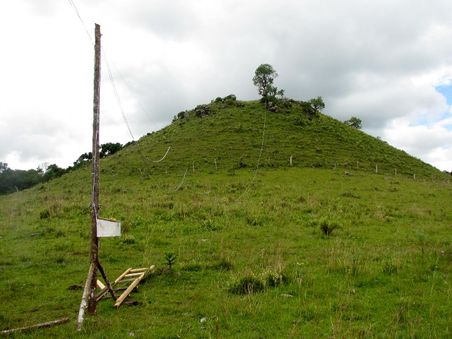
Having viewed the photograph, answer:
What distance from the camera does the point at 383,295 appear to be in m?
10.4

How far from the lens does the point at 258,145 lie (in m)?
58.1

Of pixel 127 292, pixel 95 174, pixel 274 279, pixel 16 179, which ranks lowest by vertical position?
pixel 127 292

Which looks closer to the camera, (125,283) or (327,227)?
(125,283)

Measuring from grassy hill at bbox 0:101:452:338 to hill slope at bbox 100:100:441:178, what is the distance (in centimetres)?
1068

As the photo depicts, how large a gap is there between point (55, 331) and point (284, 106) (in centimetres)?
6921

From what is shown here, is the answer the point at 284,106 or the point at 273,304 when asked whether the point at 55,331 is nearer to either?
the point at 273,304

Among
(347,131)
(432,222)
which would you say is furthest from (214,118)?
(432,222)

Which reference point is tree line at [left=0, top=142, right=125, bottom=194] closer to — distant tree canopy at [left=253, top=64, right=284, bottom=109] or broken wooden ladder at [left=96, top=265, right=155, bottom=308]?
distant tree canopy at [left=253, top=64, right=284, bottom=109]

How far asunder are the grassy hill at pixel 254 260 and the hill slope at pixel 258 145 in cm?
1068

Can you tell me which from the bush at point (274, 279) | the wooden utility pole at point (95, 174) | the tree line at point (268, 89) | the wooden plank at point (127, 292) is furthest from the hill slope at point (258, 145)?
the wooden utility pole at point (95, 174)

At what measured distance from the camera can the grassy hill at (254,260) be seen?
9.12 m

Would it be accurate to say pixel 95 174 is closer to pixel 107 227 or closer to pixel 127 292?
pixel 107 227

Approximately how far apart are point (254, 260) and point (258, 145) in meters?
44.3

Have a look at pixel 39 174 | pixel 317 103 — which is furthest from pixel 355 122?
pixel 39 174
